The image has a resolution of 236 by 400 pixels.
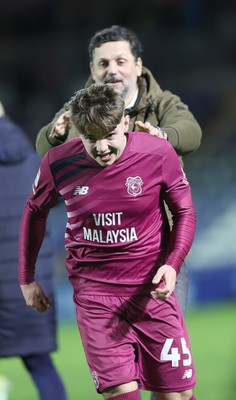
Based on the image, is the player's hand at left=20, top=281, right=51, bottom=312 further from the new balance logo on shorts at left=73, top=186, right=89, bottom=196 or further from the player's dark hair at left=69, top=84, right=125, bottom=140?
the player's dark hair at left=69, top=84, right=125, bottom=140

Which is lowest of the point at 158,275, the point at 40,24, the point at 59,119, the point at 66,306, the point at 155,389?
the point at 66,306

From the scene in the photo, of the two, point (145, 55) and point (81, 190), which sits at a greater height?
point (145, 55)

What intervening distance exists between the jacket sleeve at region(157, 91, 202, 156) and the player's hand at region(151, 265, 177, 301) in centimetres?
78

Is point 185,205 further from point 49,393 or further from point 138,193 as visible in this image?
point 49,393

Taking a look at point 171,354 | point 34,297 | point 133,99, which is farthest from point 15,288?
point 171,354

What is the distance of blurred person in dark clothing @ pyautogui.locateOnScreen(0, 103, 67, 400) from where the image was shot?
18.8ft

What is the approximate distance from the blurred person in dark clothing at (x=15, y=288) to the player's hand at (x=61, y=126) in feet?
2.46

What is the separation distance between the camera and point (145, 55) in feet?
49.2

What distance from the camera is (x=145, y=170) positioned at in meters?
4.50

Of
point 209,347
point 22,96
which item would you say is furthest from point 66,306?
point 22,96

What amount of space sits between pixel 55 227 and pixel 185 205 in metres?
8.84

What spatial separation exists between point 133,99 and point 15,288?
1.34 metres

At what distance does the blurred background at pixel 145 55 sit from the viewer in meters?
14.8

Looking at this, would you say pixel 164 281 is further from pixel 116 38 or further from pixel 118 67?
pixel 116 38
